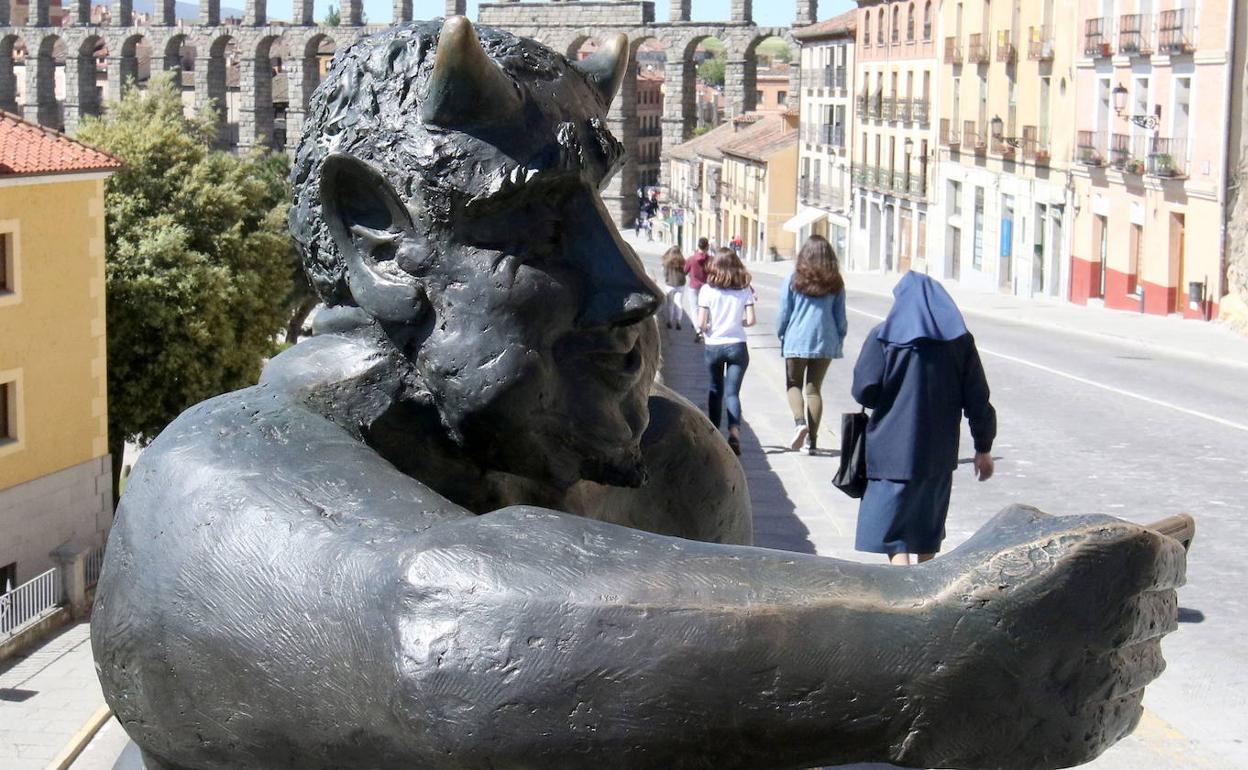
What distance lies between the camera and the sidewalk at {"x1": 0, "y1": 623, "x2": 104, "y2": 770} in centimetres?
1638

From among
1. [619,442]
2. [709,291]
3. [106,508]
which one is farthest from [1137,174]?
[619,442]

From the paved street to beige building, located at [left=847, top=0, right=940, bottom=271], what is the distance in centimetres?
2277

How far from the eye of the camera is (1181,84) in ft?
85.9

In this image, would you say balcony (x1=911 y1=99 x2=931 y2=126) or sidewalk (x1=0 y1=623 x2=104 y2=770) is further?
→ balcony (x1=911 y1=99 x2=931 y2=126)

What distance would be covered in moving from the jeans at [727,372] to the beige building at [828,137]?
134 ft

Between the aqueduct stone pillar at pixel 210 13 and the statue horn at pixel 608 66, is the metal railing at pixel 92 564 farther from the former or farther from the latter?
the aqueduct stone pillar at pixel 210 13

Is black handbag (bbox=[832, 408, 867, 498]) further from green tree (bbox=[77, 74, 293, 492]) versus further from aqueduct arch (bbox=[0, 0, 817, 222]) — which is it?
aqueduct arch (bbox=[0, 0, 817, 222])

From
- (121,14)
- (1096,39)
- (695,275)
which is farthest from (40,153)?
(121,14)

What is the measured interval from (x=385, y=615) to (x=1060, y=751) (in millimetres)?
456

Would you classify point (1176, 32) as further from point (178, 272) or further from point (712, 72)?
point (712, 72)

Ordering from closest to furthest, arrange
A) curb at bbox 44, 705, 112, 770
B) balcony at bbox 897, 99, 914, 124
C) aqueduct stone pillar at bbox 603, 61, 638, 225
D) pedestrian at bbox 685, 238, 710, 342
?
pedestrian at bbox 685, 238, 710, 342, curb at bbox 44, 705, 112, 770, balcony at bbox 897, 99, 914, 124, aqueduct stone pillar at bbox 603, 61, 638, 225

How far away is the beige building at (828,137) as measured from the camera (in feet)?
168

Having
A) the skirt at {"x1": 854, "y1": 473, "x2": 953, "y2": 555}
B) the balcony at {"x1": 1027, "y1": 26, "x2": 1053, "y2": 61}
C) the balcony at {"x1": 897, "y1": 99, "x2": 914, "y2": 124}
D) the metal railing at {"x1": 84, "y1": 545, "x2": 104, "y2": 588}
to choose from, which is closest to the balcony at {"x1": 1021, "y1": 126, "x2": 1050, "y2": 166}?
the balcony at {"x1": 1027, "y1": 26, "x2": 1053, "y2": 61}

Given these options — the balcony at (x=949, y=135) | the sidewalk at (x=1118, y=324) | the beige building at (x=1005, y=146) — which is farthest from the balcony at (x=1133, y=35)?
the balcony at (x=949, y=135)
